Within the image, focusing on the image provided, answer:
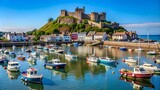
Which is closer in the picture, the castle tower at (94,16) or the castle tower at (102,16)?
the castle tower at (94,16)

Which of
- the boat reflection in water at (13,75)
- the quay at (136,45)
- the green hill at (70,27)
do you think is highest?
the green hill at (70,27)

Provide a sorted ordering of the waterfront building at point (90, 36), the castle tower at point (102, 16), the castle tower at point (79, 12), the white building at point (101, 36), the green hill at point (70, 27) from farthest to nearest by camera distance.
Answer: the castle tower at point (102, 16) → the castle tower at point (79, 12) → the green hill at point (70, 27) → the waterfront building at point (90, 36) → the white building at point (101, 36)

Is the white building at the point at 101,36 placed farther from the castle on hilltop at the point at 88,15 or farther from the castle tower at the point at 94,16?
the castle tower at the point at 94,16

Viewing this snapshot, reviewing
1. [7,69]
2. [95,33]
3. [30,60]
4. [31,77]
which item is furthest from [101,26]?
[31,77]

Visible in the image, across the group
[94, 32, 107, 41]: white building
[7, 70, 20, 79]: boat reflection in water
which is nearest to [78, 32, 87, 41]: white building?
[94, 32, 107, 41]: white building

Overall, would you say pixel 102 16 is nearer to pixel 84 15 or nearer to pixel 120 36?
pixel 84 15

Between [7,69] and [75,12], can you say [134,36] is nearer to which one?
[75,12]

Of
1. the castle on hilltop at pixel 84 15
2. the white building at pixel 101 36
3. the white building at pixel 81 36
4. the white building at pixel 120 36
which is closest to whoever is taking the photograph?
the white building at pixel 120 36

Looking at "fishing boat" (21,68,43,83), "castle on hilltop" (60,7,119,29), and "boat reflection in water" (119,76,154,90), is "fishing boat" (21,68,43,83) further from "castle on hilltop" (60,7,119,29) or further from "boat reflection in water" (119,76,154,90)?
"castle on hilltop" (60,7,119,29)

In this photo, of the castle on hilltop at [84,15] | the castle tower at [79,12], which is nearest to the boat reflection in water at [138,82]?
the castle tower at [79,12]

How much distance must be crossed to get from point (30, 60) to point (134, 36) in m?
39.8

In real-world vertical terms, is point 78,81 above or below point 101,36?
below

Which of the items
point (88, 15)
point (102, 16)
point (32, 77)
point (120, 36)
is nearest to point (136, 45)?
point (120, 36)

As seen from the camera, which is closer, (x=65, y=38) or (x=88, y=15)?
(x=65, y=38)
